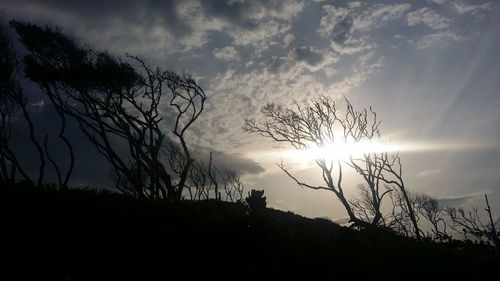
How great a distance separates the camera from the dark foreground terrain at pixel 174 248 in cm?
624

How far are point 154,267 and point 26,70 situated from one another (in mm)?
17815

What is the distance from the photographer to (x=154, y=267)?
6.33m

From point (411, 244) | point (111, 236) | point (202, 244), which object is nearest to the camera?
point (111, 236)

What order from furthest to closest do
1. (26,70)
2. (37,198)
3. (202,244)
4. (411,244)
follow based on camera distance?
(26,70) → (411,244) → (37,198) → (202,244)

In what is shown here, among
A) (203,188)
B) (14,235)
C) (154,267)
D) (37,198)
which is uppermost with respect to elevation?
(203,188)

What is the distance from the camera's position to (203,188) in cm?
4422

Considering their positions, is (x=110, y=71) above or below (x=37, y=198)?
above

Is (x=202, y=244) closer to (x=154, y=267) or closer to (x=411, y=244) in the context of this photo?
(x=154, y=267)

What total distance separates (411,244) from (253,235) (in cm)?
450

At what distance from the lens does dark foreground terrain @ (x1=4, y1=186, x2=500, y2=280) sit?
246 inches

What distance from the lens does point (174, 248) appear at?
7.01 m

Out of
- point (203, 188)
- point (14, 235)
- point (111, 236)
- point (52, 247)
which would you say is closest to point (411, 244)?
point (111, 236)

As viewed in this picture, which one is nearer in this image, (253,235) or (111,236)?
(111,236)

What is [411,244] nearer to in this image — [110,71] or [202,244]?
[202,244]
